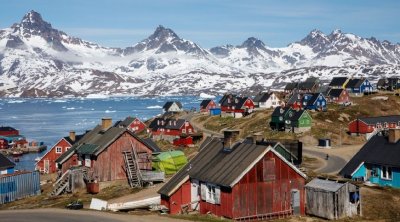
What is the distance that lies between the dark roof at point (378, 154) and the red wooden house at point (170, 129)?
55.5m

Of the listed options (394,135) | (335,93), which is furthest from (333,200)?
(335,93)

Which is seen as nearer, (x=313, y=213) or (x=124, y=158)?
(x=313, y=213)

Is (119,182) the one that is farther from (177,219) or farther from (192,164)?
(177,219)

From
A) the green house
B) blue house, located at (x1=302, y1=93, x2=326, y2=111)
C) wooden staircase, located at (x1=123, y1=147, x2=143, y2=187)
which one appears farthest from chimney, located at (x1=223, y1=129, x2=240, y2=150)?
blue house, located at (x1=302, y1=93, x2=326, y2=111)

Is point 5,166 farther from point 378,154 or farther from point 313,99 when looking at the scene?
point 313,99

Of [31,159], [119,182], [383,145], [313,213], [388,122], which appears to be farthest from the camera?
[31,159]

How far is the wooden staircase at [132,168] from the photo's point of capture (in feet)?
187

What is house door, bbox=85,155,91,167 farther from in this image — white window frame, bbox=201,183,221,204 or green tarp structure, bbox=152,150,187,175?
white window frame, bbox=201,183,221,204

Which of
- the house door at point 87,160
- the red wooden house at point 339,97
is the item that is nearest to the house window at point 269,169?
the house door at point 87,160

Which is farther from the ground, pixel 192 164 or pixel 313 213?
pixel 192 164

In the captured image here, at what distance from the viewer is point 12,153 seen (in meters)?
120

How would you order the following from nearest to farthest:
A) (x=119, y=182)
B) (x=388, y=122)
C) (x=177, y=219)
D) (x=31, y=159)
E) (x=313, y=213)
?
(x=177, y=219), (x=313, y=213), (x=119, y=182), (x=388, y=122), (x=31, y=159)

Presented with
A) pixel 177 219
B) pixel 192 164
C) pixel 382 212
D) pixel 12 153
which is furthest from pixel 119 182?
pixel 12 153

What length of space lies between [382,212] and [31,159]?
84584 mm
